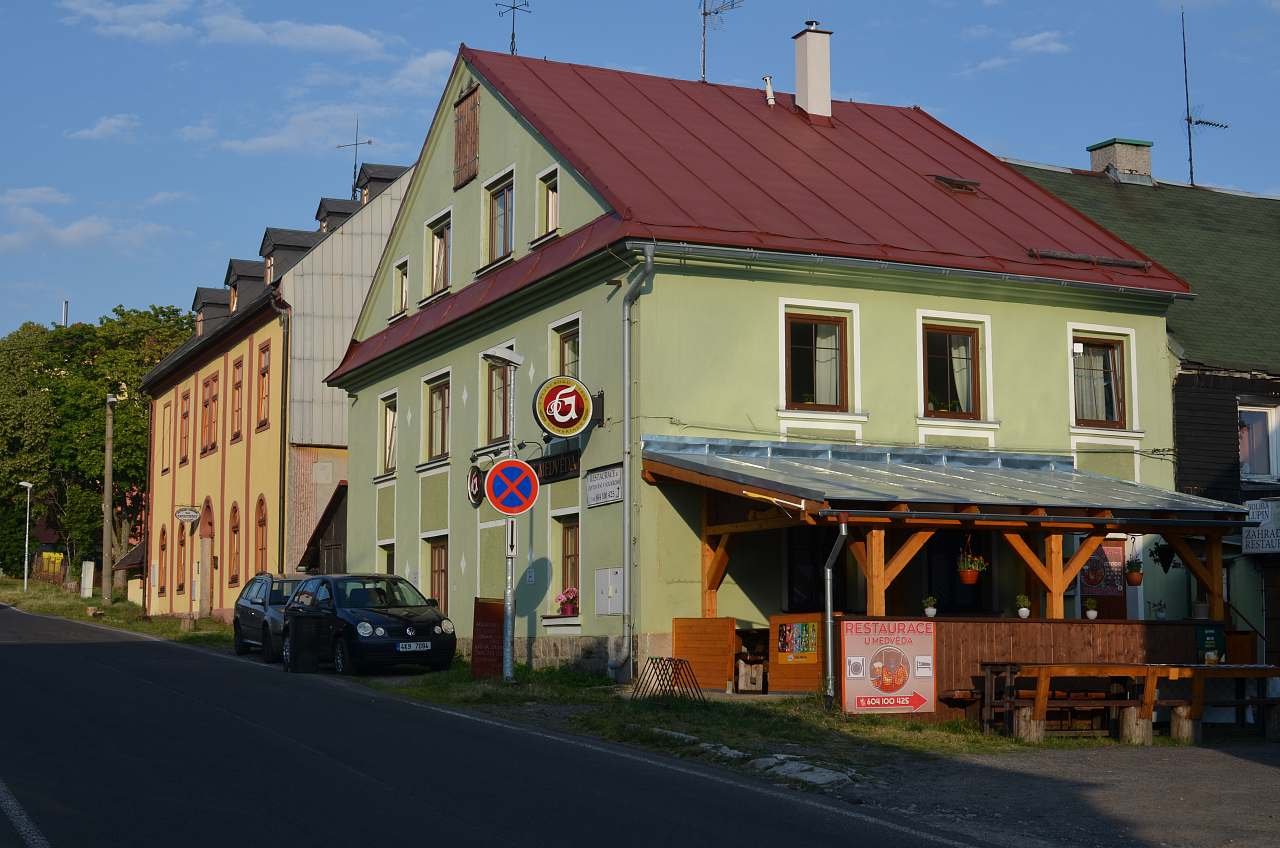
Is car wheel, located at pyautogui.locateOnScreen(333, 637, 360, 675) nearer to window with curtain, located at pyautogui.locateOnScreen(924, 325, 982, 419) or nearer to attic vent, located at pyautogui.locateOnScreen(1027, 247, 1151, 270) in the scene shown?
window with curtain, located at pyautogui.locateOnScreen(924, 325, 982, 419)

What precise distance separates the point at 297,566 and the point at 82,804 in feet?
98.3

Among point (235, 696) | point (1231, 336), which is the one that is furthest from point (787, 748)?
point (1231, 336)

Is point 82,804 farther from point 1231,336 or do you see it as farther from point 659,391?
point 1231,336

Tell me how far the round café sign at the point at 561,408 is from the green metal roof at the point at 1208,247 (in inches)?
424

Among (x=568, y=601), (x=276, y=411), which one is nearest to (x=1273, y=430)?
(x=568, y=601)

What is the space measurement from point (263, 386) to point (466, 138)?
15.5 m

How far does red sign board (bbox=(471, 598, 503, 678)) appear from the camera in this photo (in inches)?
896

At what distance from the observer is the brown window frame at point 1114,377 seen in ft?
85.8

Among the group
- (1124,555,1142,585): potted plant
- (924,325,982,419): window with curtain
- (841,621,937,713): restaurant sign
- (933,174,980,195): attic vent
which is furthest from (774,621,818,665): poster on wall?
(933,174,980,195): attic vent

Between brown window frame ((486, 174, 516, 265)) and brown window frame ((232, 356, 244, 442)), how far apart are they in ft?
61.7

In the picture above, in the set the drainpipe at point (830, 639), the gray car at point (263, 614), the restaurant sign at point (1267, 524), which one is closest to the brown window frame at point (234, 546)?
the gray car at point (263, 614)

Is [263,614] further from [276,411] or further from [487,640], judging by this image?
[276,411]

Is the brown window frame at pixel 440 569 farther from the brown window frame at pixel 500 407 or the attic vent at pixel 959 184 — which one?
the attic vent at pixel 959 184

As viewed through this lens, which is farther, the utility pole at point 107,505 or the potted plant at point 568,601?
the utility pole at point 107,505
